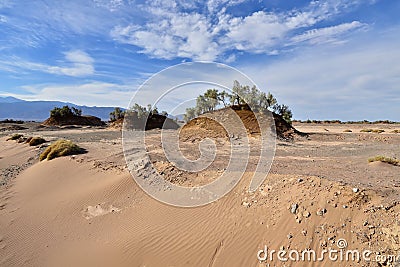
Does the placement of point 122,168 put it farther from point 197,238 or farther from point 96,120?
point 96,120

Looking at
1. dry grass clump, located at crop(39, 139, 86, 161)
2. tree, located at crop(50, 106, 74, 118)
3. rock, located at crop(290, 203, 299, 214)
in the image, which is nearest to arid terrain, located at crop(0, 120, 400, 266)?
rock, located at crop(290, 203, 299, 214)

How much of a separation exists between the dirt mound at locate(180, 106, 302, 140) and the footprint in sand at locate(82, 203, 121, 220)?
12.7 meters

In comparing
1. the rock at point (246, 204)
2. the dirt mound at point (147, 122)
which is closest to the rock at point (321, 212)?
the rock at point (246, 204)

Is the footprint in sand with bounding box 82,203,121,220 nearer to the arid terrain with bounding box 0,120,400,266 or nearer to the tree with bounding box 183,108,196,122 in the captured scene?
the arid terrain with bounding box 0,120,400,266

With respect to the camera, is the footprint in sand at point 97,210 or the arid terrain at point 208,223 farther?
the footprint in sand at point 97,210

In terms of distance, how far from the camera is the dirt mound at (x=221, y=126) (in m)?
21.6

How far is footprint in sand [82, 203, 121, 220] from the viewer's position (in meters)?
8.20

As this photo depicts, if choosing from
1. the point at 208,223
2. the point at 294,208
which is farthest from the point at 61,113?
the point at 294,208

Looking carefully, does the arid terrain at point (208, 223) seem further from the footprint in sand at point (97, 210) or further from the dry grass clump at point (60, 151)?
the dry grass clump at point (60, 151)

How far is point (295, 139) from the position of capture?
2336cm

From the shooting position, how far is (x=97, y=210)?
8.46 metres

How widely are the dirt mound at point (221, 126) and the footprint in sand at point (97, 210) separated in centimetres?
1275

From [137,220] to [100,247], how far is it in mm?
1322

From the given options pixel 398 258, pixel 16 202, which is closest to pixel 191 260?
pixel 398 258
